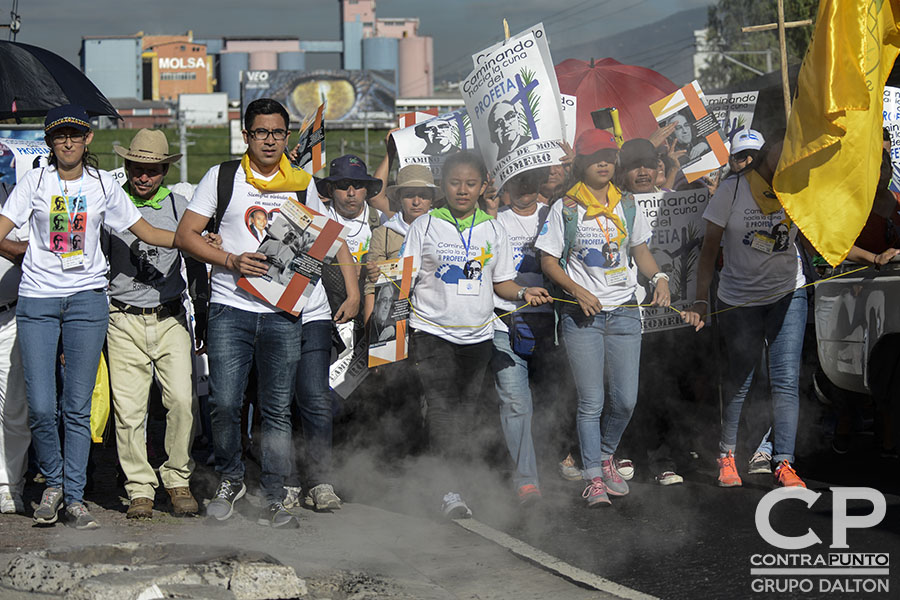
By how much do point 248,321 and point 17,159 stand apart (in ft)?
14.4

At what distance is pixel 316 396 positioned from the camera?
6.56 m

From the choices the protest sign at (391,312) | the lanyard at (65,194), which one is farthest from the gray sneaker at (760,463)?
the lanyard at (65,194)

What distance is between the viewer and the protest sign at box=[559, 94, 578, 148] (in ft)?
29.3

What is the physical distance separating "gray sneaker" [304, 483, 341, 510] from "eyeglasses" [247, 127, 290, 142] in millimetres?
1888

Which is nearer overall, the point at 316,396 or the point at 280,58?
the point at 316,396

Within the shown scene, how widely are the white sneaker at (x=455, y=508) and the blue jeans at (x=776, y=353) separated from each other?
5.66 feet

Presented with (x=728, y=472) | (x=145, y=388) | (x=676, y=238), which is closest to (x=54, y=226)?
(x=145, y=388)

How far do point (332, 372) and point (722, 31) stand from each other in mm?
63364

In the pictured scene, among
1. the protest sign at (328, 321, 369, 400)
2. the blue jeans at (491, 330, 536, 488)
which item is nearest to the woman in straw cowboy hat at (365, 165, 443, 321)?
the protest sign at (328, 321, 369, 400)

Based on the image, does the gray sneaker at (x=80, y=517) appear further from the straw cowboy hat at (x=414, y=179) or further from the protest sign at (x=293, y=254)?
the straw cowboy hat at (x=414, y=179)

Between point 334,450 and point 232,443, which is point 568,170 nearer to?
point 334,450

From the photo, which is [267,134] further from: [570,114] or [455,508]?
[570,114]

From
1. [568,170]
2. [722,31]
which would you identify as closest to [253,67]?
[722,31]

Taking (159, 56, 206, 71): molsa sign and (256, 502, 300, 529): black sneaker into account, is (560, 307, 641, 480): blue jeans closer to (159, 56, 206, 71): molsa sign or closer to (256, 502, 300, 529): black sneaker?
(256, 502, 300, 529): black sneaker
